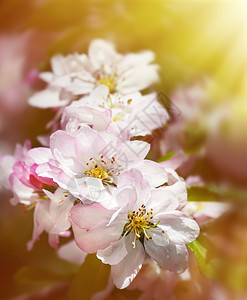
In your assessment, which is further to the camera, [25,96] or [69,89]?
[25,96]

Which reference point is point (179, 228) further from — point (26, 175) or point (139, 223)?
point (26, 175)

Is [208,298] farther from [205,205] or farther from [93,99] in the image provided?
[93,99]

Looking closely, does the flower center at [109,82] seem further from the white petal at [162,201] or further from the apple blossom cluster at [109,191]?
the white petal at [162,201]

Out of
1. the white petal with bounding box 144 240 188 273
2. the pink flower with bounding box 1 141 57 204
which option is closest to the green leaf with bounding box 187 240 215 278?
the white petal with bounding box 144 240 188 273

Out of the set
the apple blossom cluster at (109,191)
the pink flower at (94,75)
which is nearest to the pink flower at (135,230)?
the apple blossom cluster at (109,191)

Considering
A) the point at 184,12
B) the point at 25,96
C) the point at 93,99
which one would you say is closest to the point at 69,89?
the point at 93,99

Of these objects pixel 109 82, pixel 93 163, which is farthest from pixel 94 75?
pixel 93 163
